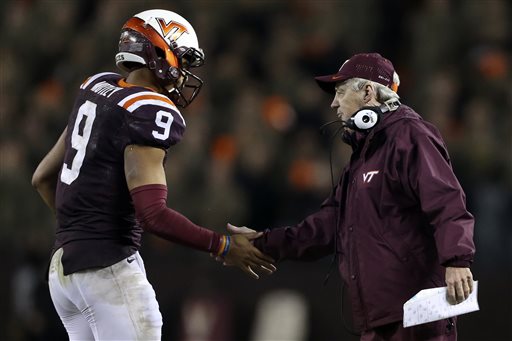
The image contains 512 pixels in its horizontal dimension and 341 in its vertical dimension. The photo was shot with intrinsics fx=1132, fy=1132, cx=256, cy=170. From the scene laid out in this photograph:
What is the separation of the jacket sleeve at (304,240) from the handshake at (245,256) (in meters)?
0.05

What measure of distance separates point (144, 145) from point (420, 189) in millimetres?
1136

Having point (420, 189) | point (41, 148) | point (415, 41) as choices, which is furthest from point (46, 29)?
point (420, 189)

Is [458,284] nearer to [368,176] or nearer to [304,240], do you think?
[368,176]

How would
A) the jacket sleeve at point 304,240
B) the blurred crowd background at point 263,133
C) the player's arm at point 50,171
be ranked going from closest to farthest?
the player's arm at point 50,171 → the jacket sleeve at point 304,240 → the blurred crowd background at point 263,133

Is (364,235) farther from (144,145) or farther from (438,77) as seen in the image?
(438,77)

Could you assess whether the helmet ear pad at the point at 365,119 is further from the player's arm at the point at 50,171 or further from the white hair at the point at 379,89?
the player's arm at the point at 50,171

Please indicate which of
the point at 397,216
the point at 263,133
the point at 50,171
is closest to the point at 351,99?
the point at 397,216

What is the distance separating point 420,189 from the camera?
182 inches

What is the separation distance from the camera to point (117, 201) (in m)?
4.67

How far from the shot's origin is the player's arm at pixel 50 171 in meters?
5.00

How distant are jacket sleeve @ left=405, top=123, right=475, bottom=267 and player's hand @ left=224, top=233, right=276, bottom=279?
33.7 inches

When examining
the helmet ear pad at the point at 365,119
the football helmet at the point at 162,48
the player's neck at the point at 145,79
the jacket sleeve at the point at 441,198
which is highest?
the football helmet at the point at 162,48

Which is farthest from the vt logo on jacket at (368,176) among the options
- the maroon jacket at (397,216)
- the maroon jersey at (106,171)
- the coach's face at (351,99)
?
the maroon jersey at (106,171)

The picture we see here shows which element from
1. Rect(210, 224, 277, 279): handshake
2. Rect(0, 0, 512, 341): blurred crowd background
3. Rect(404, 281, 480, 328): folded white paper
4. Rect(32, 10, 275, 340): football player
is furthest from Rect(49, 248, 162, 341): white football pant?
Rect(0, 0, 512, 341): blurred crowd background
